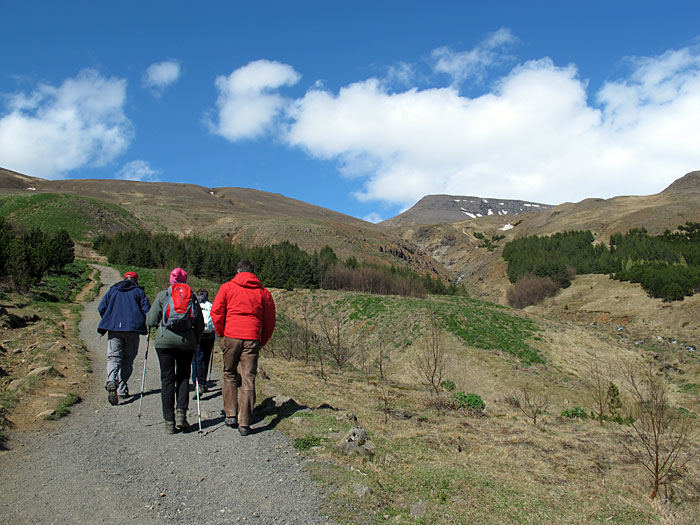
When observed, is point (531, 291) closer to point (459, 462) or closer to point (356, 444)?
point (459, 462)

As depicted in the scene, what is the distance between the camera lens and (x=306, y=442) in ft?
19.6

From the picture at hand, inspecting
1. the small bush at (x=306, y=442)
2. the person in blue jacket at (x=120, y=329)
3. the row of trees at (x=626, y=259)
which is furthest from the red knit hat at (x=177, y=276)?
the row of trees at (x=626, y=259)

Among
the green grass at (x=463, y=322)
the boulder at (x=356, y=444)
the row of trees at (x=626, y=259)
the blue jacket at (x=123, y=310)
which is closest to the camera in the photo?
the boulder at (x=356, y=444)

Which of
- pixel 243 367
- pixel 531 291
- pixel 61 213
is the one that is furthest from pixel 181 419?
pixel 61 213

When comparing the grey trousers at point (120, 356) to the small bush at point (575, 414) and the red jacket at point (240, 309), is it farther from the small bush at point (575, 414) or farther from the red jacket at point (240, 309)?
the small bush at point (575, 414)

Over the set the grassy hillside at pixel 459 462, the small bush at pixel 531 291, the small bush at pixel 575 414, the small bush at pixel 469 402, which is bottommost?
the small bush at pixel 531 291

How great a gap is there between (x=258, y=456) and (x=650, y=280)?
73591 millimetres

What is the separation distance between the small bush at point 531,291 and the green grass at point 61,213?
85.5 metres

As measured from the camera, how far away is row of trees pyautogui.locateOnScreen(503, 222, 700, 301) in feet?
205

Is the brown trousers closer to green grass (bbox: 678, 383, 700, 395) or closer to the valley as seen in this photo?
the valley

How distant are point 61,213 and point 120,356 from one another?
332 ft

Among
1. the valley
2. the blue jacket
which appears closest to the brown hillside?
the valley

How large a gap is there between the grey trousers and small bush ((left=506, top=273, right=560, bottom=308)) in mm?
82275

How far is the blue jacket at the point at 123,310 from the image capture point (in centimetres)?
789
